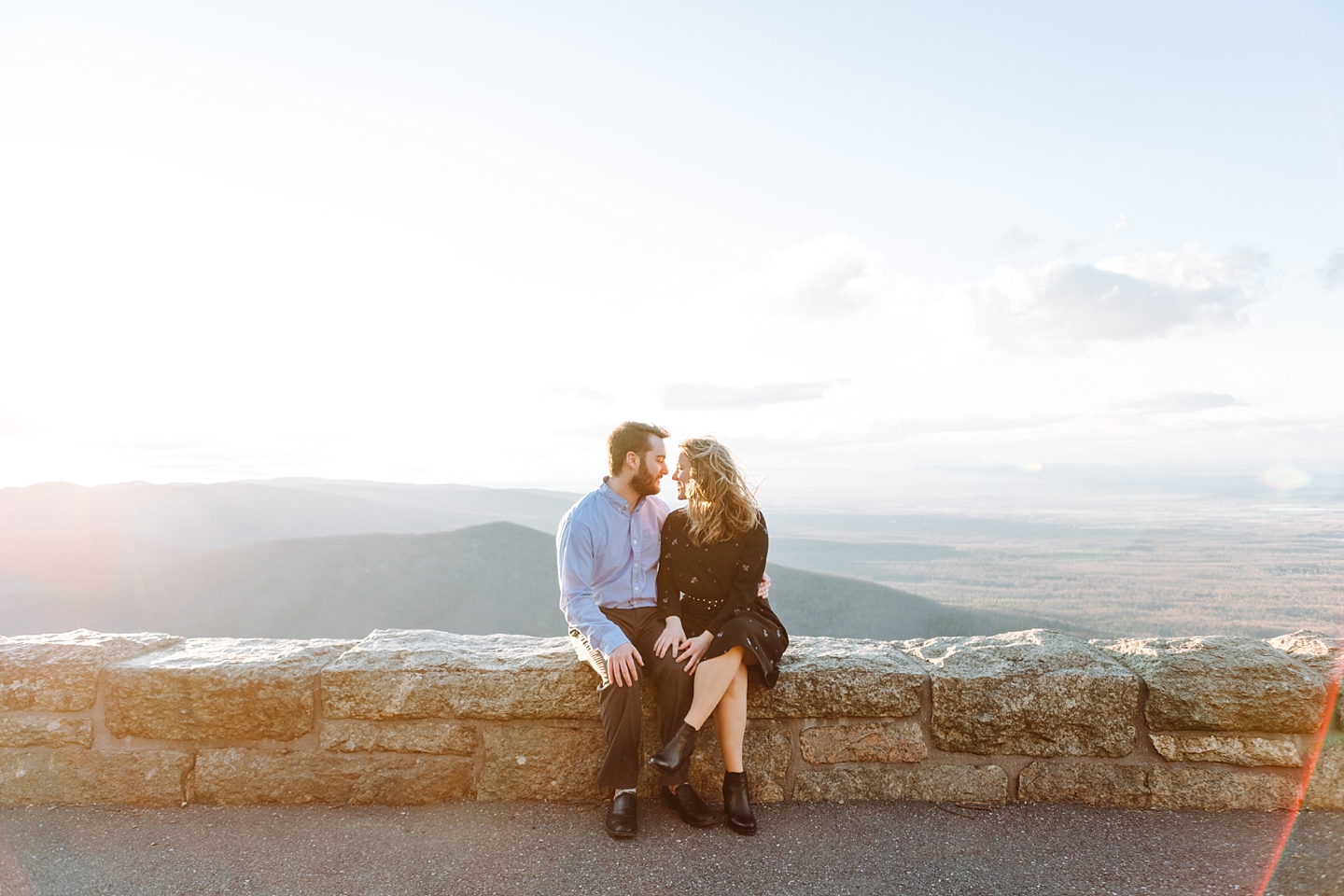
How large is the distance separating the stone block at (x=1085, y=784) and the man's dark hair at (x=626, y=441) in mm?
2155

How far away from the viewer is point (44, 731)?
10.2 feet

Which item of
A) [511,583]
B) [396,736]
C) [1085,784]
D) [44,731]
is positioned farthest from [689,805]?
[511,583]

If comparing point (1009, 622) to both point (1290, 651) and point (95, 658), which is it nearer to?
point (1290, 651)

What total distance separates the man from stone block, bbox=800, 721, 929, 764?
526mm

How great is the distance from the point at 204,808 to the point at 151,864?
1.23 feet

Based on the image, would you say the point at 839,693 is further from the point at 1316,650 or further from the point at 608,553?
the point at 1316,650

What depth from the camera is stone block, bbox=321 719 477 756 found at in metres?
3.10

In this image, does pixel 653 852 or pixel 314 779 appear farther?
pixel 314 779

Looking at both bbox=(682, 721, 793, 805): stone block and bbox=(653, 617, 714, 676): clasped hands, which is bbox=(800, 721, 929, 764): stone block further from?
bbox=(653, 617, 714, 676): clasped hands

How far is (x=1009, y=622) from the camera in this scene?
2994 centimetres

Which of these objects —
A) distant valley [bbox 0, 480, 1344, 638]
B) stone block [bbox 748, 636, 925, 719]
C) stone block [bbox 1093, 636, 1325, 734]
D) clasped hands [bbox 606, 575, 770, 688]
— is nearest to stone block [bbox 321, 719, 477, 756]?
clasped hands [bbox 606, 575, 770, 688]

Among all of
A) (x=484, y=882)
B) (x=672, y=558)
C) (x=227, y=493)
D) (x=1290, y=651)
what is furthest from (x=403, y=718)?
(x=227, y=493)

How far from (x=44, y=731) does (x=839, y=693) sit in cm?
336

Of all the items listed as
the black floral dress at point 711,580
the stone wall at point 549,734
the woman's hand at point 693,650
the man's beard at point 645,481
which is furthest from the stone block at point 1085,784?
the man's beard at point 645,481
